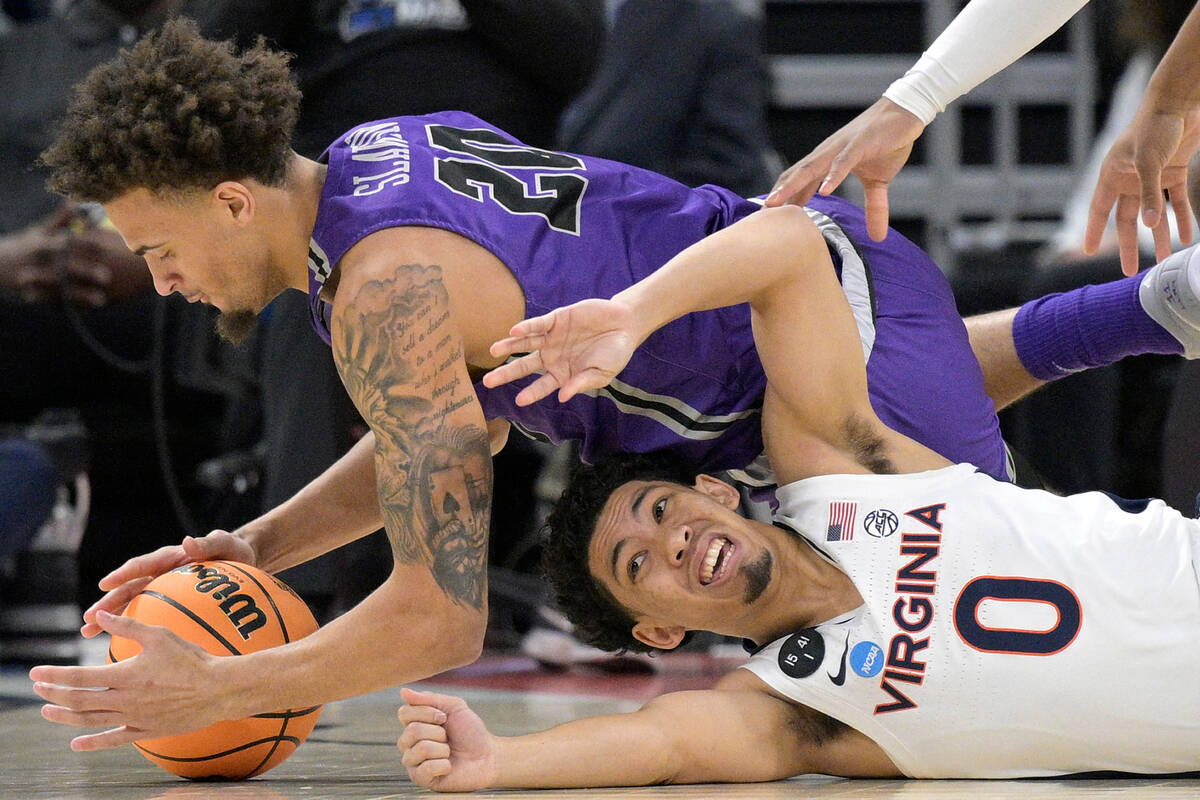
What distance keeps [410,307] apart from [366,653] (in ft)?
1.76

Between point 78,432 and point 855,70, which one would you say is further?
point 855,70

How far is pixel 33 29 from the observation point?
5.33m

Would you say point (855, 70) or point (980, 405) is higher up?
point (855, 70)

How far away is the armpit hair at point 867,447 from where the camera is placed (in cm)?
253

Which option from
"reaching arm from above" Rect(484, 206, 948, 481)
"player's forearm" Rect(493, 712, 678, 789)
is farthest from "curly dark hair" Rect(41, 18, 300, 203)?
"player's forearm" Rect(493, 712, 678, 789)

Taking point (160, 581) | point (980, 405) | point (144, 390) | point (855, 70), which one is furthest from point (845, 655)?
point (855, 70)

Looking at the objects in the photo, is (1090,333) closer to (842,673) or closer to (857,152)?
(857,152)

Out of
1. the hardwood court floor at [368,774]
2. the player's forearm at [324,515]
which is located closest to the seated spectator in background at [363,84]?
the hardwood court floor at [368,774]

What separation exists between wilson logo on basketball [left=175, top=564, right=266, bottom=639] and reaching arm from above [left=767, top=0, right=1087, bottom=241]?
3.71 ft

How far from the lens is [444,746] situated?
7.13 ft

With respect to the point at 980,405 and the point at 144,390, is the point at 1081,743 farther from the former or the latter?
the point at 144,390

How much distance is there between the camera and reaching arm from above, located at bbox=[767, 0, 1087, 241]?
2.57 metres

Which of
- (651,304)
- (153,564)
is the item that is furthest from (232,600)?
(651,304)

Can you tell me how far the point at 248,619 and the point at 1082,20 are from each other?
545cm
